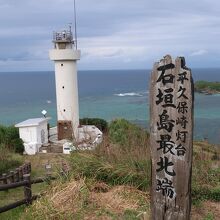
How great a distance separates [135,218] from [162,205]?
735 millimetres

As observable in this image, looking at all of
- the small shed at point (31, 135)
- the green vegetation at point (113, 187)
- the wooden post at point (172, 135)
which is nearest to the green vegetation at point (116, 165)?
the green vegetation at point (113, 187)

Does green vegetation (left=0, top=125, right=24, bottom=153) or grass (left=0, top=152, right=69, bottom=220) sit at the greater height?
grass (left=0, top=152, right=69, bottom=220)

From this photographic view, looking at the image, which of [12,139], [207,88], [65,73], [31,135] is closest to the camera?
[12,139]

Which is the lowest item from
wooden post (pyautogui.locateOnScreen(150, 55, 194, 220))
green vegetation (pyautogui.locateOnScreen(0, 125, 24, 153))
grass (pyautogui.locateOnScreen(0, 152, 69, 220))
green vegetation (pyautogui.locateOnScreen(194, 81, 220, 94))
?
green vegetation (pyautogui.locateOnScreen(194, 81, 220, 94))

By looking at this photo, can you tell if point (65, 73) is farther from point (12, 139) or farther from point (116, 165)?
point (116, 165)

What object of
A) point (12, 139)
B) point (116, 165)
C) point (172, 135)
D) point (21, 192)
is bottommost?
point (12, 139)

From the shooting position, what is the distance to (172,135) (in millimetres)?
3824

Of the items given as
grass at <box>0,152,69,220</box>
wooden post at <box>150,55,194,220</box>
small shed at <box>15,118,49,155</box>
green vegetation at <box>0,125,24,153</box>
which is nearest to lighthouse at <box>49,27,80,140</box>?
small shed at <box>15,118,49,155</box>

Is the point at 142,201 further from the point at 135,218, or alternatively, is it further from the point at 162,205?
the point at 162,205

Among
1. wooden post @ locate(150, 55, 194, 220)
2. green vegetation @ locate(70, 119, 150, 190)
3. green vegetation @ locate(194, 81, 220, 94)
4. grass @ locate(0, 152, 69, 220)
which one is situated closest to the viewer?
wooden post @ locate(150, 55, 194, 220)

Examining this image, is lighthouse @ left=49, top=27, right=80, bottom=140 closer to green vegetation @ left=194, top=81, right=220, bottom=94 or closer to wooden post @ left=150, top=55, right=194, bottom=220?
wooden post @ left=150, top=55, right=194, bottom=220

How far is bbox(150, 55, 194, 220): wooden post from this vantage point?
377 centimetres

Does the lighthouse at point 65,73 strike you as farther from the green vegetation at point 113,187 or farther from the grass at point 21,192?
the green vegetation at point 113,187

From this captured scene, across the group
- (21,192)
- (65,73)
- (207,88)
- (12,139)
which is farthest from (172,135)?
(207,88)
